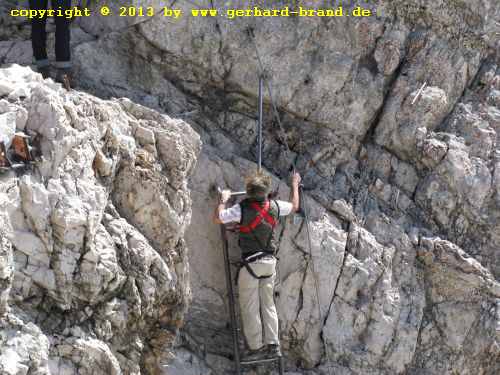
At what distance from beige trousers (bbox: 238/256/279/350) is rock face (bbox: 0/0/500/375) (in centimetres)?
67

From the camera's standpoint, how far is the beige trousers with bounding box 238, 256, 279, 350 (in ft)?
27.1

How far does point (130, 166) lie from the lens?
7180mm

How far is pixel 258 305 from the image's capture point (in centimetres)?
832

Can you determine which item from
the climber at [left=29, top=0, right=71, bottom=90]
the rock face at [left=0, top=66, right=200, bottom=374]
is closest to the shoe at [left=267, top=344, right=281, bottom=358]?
the rock face at [left=0, top=66, right=200, bottom=374]

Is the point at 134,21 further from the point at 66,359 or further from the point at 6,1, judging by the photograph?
the point at 66,359

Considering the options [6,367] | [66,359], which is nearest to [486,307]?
[66,359]

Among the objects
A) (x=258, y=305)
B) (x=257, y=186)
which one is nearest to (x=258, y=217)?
(x=257, y=186)

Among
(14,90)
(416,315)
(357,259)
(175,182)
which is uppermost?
(14,90)

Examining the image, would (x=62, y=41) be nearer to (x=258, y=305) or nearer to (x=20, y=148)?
(x=20, y=148)

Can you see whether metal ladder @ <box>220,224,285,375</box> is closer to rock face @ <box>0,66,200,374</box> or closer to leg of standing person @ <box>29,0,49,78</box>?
rock face @ <box>0,66,200,374</box>

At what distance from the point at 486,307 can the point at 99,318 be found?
20.5 ft

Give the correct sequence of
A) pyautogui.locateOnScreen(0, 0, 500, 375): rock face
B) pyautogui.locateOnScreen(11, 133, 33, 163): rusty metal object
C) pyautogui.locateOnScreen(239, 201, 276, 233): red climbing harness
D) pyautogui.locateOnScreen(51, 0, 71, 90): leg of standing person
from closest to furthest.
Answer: pyautogui.locateOnScreen(11, 133, 33, 163): rusty metal object, pyautogui.locateOnScreen(0, 0, 500, 375): rock face, pyautogui.locateOnScreen(51, 0, 71, 90): leg of standing person, pyautogui.locateOnScreen(239, 201, 276, 233): red climbing harness

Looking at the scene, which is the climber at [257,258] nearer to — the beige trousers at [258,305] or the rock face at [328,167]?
the beige trousers at [258,305]

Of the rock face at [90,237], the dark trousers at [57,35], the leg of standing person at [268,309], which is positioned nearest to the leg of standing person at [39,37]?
the dark trousers at [57,35]
